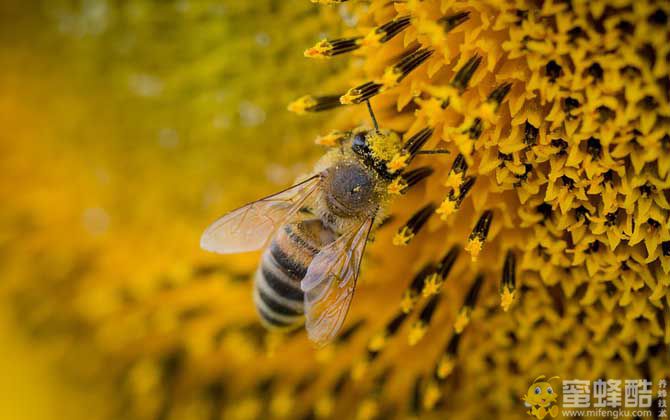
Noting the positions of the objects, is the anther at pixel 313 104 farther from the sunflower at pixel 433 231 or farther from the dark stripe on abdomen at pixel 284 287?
the dark stripe on abdomen at pixel 284 287

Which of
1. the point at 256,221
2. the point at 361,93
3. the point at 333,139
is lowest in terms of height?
the point at 256,221

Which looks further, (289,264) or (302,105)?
(302,105)

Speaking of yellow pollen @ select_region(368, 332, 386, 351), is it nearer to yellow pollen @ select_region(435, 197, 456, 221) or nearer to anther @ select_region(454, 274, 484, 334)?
anther @ select_region(454, 274, 484, 334)

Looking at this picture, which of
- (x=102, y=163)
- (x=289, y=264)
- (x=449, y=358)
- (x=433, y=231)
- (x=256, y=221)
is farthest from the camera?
(x=102, y=163)

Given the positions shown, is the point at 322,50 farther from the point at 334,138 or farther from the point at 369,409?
the point at 369,409

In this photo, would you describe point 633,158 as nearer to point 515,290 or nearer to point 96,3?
point 515,290

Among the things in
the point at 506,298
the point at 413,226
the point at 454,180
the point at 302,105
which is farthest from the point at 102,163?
the point at 506,298
